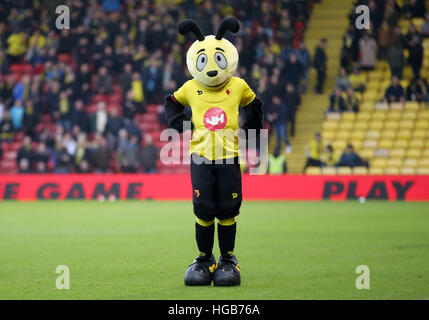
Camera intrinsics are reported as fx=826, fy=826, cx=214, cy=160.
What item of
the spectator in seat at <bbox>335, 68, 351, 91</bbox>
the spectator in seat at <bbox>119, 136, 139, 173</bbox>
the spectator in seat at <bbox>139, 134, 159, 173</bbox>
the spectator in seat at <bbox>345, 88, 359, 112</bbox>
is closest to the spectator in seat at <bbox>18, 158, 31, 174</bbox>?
the spectator in seat at <bbox>119, 136, 139, 173</bbox>

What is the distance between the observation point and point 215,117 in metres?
7.79

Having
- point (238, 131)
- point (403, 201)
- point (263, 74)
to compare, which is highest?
point (263, 74)

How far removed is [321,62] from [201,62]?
647 inches

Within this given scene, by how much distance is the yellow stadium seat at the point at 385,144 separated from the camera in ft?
73.6

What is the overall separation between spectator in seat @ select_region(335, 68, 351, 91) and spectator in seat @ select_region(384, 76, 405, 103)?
1118mm

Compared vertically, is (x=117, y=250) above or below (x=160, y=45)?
below

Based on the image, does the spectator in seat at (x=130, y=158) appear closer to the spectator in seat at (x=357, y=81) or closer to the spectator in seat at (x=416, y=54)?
the spectator in seat at (x=357, y=81)

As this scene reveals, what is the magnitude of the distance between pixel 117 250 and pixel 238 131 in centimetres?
342

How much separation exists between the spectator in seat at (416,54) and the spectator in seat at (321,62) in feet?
8.01

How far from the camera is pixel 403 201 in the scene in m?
19.6

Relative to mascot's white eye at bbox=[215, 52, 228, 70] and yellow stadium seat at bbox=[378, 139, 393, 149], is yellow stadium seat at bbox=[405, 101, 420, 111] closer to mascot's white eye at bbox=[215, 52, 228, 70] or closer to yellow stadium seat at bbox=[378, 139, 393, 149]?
yellow stadium seat at bbox=[378, 139, 393, 149]

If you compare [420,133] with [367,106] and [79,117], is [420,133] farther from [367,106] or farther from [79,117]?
[79,117]
